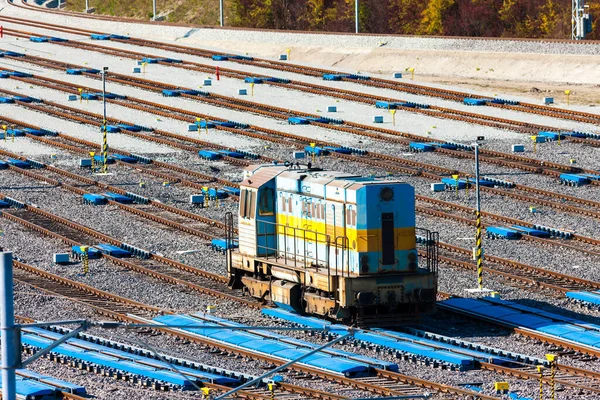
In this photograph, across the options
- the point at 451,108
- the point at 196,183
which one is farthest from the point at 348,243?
the point at 451,108

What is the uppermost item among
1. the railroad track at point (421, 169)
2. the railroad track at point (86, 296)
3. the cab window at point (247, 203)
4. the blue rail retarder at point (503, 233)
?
the cab window at point (247, 203)

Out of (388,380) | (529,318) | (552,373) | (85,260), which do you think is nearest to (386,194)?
(529,318)

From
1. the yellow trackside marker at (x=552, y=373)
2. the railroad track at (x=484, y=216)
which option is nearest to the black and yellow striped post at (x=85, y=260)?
the railroad track at (x=484, y=216)

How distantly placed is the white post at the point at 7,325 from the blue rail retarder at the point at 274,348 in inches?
316

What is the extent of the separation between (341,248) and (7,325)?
1388 cm

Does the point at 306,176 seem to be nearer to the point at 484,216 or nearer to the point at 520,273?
the point at 520,273

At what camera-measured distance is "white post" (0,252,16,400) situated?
502 inches

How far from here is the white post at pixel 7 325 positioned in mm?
12742

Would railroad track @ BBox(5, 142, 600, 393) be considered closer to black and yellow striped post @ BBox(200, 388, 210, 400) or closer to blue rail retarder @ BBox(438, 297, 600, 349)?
black and yellow striped post @ BBox(200, 388, 210, 400)

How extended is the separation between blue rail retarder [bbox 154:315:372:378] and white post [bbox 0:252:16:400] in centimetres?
803

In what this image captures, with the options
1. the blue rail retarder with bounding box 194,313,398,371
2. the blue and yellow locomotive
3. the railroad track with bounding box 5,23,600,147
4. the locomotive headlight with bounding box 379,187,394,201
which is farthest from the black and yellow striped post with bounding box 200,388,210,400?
the railroad track with bounding box 5,23,600,147

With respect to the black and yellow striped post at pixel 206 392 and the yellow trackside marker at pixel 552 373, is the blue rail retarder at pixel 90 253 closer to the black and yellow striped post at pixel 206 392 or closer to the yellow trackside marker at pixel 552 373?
the black and yellow striped post at pixel 206 392

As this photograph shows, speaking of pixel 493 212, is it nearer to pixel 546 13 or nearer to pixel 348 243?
pixel 348 243

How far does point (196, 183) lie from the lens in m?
42.4
